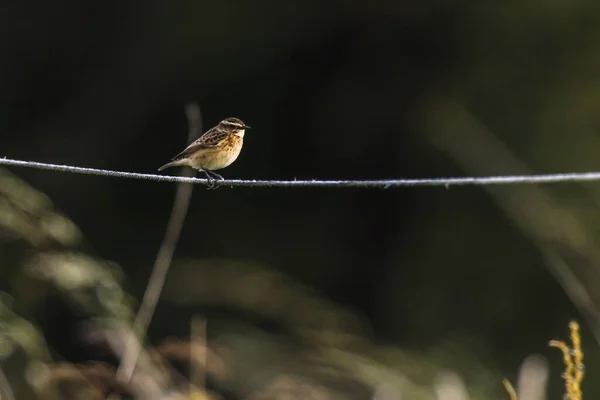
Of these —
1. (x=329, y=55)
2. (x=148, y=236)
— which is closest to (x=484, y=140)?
(x=329, y=55)

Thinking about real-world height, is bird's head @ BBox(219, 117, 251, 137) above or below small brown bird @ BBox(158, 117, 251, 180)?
above

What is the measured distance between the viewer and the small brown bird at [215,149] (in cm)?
325

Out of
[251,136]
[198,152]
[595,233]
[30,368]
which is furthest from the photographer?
[251,136]

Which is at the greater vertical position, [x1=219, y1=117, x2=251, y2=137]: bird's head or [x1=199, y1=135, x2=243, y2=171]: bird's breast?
[x1=219, y1=117, x2=251, y2=137]: bird's head

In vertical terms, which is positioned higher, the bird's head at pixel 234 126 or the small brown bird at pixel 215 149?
the bird's head at pixel 234 126

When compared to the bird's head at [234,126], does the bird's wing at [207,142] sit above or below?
below

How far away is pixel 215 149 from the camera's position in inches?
128

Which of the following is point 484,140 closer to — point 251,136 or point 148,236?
point 251,136

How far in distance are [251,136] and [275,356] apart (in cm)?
214

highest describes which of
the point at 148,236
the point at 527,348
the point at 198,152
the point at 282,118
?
the point at 282,118

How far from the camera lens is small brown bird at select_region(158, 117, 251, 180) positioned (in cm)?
325

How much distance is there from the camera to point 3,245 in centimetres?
694

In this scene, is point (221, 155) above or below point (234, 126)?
below

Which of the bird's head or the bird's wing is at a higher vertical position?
the bird's head
